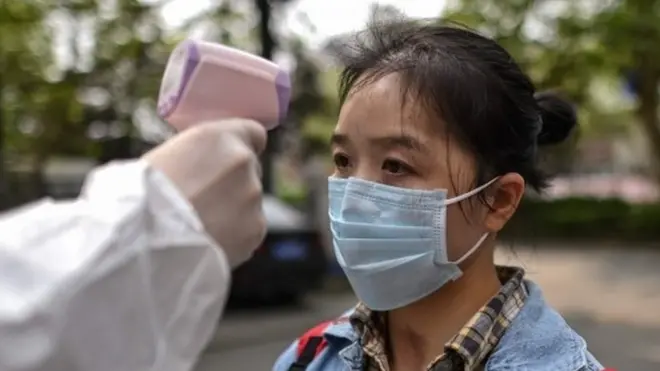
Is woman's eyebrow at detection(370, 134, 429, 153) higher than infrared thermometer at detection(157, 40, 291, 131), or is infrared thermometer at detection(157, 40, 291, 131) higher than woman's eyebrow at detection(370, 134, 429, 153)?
infrared thermometer at detection(157, 40, 291, 131)

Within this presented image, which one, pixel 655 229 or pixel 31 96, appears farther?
pixel 655 229

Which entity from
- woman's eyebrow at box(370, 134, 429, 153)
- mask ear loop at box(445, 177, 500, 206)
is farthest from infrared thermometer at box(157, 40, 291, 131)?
mask ear loop at box(445, 177, 500, 206)

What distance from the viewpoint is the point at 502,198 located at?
1.80 metres

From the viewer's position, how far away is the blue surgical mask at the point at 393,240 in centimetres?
174

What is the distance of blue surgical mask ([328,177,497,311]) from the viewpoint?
174cm

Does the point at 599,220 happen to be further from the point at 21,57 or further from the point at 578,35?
the point at 21,57

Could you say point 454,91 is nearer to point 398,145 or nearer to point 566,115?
point 398,145

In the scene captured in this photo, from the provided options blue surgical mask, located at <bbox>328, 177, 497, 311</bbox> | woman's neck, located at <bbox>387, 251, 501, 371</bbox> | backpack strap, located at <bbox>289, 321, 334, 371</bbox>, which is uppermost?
blue surgical mask, located at <bbox>328, 177, 497, 311</bbox>

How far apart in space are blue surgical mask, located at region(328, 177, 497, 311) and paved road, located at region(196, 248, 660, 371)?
10.4 ft

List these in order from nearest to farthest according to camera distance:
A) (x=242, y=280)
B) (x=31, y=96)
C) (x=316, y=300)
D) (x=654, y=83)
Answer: (x=242, y=280), (x=316, y=300), (x=31, y=96), (x=654, y=83)

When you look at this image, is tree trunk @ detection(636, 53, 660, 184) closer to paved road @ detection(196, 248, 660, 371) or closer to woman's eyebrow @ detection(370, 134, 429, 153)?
paved road @ detection(196, 248, 660, 371)

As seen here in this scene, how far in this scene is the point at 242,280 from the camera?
937 centimetres

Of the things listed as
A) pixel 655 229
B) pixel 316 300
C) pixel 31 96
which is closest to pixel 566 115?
pixel 316 300

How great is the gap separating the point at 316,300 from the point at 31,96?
5.03 meters
